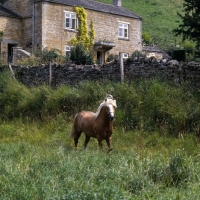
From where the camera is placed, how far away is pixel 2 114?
1947cm

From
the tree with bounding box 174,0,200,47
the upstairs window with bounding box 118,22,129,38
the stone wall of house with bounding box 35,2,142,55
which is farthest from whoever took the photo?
the upstairs window with bounding box 118,22,129,38

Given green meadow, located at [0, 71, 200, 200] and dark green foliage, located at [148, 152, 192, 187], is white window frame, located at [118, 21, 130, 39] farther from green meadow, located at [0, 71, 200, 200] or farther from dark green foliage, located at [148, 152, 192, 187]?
dark green foliage, located at [148, 152, 192, 187]

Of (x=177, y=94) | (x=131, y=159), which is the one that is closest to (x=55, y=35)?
(x=177, y=94)

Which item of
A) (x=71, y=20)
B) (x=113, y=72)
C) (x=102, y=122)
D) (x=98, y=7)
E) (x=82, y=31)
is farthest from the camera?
(x=98, y=7)

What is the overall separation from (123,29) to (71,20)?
670cm

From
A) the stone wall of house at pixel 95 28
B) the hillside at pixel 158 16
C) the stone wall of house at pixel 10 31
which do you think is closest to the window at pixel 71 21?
the stone wall of house at pixel 95 28

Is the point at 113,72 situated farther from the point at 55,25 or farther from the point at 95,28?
the point at 95,28

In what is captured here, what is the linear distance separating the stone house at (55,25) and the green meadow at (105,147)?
51.9ft

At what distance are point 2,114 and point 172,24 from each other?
64094mm

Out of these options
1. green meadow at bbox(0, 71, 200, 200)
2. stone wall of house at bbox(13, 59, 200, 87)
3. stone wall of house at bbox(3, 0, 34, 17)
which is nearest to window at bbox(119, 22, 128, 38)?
stone wall of house at bbox(3, 0, 34, 17)

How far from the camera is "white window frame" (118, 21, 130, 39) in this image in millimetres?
43750

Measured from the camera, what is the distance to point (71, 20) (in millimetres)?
39594

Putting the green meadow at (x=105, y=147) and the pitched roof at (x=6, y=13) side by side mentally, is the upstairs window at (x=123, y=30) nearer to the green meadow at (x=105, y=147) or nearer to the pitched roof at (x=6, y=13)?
the pitched roof at (x=6, y=13)

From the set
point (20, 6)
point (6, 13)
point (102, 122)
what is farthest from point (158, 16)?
point (102, 122)
